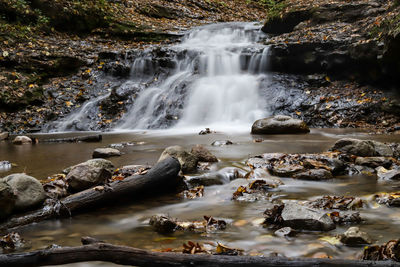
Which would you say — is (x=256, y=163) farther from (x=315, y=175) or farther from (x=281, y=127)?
(x=281, y=127)

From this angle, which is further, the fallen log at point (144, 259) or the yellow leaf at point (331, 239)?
the yellow leaf at point (331, 239)

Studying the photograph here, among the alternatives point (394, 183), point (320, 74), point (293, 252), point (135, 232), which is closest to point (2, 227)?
point (135, 232)

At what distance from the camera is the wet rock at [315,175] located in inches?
150

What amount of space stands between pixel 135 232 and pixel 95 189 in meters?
0.72

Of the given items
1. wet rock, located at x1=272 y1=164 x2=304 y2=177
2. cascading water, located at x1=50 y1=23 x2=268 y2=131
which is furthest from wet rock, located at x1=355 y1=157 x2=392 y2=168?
cascading water, located at x1=50 y1=23 x2=268 y2=131

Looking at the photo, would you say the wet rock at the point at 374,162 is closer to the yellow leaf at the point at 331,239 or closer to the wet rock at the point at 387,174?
the wet rock at the point at 387,174

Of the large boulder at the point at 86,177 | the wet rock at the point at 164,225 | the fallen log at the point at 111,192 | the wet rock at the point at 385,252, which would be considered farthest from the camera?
the large boulder at the point at 86,177

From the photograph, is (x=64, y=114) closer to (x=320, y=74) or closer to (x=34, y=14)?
(x=34, y=14)

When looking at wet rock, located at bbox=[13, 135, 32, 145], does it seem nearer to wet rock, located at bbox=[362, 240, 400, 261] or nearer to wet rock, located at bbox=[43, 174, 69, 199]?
wet rock, located at bbox=[43, 174, 69, 199]

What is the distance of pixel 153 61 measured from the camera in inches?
519

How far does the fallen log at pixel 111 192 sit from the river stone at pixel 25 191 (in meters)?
0.10

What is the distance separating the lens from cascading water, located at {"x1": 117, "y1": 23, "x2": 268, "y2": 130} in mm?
10469

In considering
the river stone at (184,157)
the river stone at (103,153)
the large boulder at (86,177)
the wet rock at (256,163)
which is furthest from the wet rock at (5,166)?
the wet rock at (256,163)

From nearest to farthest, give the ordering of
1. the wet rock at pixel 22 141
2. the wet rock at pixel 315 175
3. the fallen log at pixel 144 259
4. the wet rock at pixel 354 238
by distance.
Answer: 1. the fallen log at pixel 144 259
2. the wet rock at pixel 354 238
3. the wet rock at pixel 315 175
4. the wet rock at pixel 22 141
